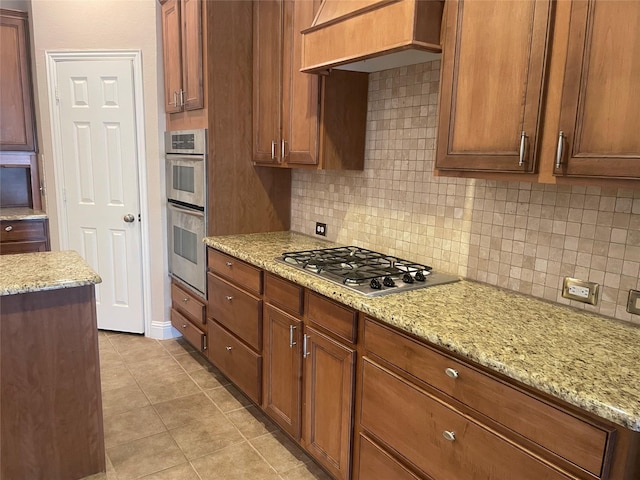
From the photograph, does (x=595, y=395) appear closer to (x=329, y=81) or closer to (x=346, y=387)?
(x=346, y=387)

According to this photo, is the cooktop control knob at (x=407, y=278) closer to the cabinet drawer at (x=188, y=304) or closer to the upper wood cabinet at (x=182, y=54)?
the cabinet drawer at (x=188, y=304)

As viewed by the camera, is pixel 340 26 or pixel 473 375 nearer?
pixel 473 375

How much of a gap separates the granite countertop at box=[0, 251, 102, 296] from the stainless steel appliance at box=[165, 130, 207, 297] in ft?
3.03

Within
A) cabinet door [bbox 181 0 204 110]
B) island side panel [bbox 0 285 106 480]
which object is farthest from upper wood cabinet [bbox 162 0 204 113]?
island side panel [bbox 0 285 106 480]

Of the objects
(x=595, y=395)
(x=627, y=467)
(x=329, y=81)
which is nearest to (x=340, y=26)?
(x=329, y=81)

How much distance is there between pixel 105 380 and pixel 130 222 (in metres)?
1.23

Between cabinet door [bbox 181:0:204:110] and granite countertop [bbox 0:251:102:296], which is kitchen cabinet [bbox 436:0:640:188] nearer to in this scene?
granite countertop [bbox 0:251:102:296]

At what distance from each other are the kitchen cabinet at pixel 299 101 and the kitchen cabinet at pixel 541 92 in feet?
2.83

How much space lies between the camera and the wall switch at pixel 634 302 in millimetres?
1567

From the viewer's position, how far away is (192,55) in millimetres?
3016

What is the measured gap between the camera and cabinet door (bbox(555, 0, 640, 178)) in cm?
123

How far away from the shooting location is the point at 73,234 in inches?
150

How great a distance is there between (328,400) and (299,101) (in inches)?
62.4

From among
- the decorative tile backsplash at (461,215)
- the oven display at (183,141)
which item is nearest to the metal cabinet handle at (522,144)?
the decorative tile backsplash at (461,215)
